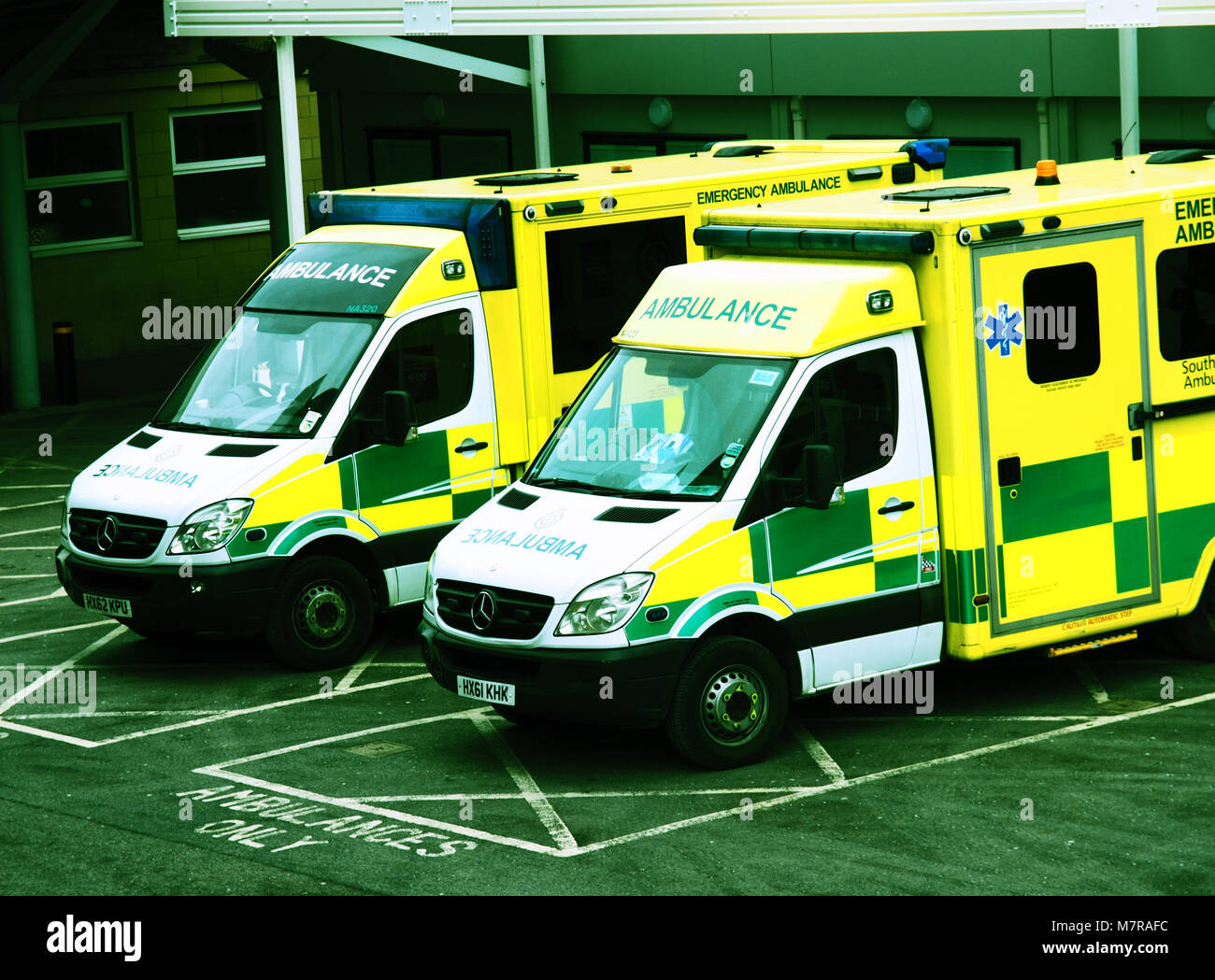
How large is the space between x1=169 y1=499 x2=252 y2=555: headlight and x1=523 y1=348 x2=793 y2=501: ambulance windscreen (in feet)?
6.68

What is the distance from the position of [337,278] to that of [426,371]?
85 centimetres

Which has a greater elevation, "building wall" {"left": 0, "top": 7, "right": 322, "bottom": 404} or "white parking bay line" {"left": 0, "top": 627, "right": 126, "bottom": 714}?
"building wall" {"left": 0, "top": 7, "right": 322, "bottom": 404}

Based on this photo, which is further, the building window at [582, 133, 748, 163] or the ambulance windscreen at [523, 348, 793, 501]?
the building window at [582, 133, 748, 163]

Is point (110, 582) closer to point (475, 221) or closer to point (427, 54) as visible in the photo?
point (475, 221)

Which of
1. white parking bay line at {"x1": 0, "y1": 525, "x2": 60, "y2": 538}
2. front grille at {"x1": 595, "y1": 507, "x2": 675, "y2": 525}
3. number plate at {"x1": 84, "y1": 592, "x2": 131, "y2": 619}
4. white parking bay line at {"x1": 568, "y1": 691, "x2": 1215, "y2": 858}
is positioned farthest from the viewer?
white parking bay line at {"x1": 0, "y1": 525, "x2": 60, "y2": 538}

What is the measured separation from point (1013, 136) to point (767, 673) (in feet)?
31.0

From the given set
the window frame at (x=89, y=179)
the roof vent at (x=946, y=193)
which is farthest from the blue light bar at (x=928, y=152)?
the window frame at (x=89, y=179)

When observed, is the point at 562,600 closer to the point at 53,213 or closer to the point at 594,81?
the point at 594,81

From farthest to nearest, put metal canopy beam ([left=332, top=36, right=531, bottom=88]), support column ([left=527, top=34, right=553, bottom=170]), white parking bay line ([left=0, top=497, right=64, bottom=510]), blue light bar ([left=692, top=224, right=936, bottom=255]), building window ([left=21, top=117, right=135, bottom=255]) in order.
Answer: building window ([left=21, top=117, right=135, bottom=255]), support column ([left=527, top=34, right=553, bottom=170]), metal canopy beam ([left=332, top=36, right=531, bottom=88]), white parking bay line ([left=0, top=497, right=64, bottom=510]), blue light bar ([left=692, top=224, right=936, bottom=255])

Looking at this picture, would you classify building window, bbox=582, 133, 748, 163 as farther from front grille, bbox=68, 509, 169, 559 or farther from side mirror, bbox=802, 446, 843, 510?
side mirror, bbox=802, 446, 843, 510

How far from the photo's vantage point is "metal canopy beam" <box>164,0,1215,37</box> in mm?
14461

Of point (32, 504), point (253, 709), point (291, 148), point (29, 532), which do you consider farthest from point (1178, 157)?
point (32, 504)

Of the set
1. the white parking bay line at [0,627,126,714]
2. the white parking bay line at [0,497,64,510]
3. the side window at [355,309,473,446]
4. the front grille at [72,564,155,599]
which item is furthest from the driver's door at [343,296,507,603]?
the white parking bay line at [0,497,64,510]

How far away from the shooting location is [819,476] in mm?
9258
